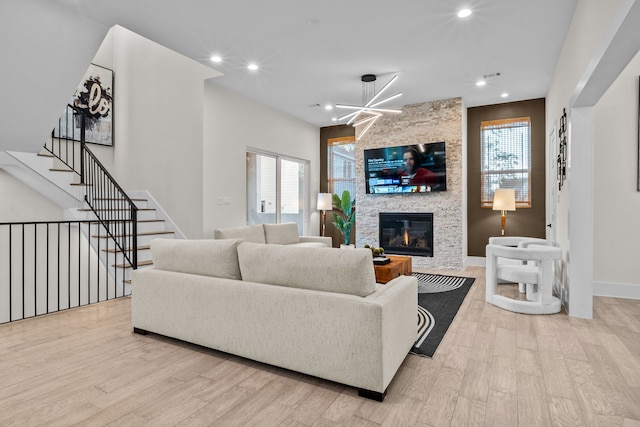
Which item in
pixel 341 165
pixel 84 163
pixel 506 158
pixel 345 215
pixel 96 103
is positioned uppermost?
pixel 96 103

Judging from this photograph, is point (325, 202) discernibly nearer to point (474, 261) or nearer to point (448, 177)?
point (448, 177)

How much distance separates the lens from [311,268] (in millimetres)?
2197

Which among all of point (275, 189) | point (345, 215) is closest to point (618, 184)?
point (345, 215)

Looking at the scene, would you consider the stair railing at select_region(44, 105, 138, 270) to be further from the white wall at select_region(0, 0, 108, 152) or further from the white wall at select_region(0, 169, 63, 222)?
the white wall at select_region(0, 0, 108, 152)

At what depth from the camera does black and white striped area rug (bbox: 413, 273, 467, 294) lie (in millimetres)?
4637

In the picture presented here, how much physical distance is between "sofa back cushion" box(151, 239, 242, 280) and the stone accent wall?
4597 mm

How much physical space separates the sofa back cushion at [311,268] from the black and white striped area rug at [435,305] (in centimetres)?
94

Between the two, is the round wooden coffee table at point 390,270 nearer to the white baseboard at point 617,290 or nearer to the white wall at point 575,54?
the white wall at point 575,54

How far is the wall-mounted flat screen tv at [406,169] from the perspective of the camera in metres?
6.26

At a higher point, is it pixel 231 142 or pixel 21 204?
pixel 231 142

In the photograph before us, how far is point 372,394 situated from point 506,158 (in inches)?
224

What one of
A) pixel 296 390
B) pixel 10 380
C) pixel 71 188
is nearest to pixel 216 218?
pixel 71 188

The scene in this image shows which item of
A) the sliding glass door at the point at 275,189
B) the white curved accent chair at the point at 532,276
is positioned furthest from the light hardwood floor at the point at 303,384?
the sliding glass door at the point at 275,189

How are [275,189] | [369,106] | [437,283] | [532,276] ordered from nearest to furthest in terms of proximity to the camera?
[532,276] < [369,106] < [437,283] < [275,189]
